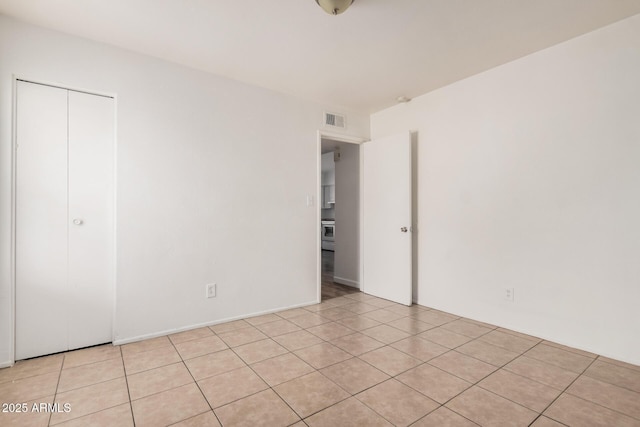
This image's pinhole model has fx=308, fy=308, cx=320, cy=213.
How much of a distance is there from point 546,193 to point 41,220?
4022 millimetres

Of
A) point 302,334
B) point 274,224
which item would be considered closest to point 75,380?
point 302,334

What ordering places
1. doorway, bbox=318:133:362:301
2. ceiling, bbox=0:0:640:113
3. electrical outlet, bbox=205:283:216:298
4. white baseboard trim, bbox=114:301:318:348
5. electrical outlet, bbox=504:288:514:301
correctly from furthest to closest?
doorway, bbox=318:133:362:301 < electrical outlet, bbox=205:283:216:298 < electrical outlet, bbox=504:288:514:301 < white baseboard trim, bbox=114:301:318:348 < ceiling, bbox=0:0:640:113

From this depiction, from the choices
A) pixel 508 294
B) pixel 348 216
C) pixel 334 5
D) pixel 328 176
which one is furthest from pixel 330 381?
pixel 328 176

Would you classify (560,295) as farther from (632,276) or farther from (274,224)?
(274,224)

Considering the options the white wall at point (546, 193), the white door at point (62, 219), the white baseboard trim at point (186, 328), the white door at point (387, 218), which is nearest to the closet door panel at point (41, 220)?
the white door at point (62, 219)

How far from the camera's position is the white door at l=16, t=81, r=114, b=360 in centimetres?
225

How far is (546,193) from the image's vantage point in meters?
2.61

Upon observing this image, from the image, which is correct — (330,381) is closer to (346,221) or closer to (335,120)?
(346,221)

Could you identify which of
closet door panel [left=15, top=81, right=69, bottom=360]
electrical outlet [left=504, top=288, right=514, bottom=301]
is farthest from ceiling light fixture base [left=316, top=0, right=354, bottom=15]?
electrical outlet [left=504, top=288, right=514, bottom=301]

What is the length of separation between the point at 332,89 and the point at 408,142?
105 cm

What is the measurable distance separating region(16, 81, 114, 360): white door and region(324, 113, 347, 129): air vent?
224 cm

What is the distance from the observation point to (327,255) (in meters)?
7.82

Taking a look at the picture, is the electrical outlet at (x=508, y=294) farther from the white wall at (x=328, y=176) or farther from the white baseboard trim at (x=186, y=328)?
the white wall at (x=328, y=176)

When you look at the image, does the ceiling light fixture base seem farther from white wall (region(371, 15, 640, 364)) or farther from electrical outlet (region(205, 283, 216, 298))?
electrical outlet (region(205, 283, 216, 298))
